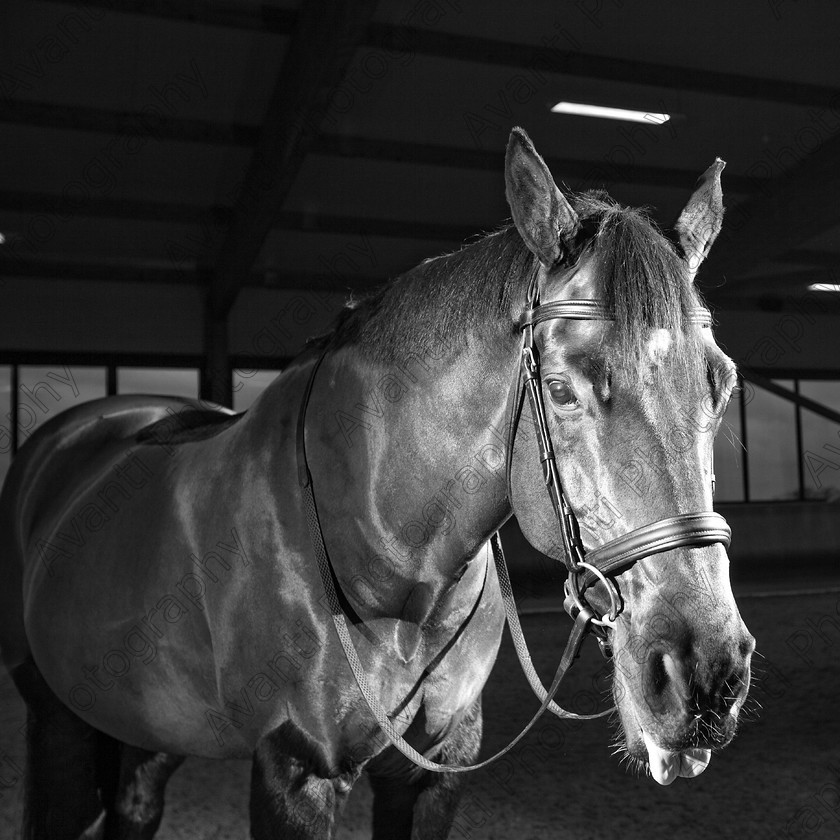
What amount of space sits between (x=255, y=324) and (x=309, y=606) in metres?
9.59

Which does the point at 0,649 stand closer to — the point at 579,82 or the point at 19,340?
the point at 579,82

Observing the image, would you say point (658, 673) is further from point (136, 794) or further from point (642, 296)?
point (136, 794)

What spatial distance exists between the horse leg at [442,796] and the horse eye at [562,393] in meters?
0.68

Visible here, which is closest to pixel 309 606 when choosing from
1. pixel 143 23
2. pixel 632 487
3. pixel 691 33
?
pixel 632 487

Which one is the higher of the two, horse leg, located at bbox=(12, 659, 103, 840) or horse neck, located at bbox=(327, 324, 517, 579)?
horse neck, located at bbox=(327, 324, 517, 579)

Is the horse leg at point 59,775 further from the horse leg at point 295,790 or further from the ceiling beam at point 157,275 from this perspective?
the ceiling beam at point 157,275

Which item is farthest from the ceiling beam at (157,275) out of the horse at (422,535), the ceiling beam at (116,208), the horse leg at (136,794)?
the horse at (422,535)

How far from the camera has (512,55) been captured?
541cm

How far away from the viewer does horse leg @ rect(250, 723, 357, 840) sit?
108 cm

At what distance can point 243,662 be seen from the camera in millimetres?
1139

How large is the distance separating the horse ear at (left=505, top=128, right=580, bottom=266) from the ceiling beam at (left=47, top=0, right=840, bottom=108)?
476 cm

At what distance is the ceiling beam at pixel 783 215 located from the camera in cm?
639

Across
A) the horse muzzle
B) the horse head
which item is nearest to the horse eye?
the horse head

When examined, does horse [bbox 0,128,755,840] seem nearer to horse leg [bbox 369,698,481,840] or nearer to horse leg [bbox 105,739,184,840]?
horse leg [bbox 369,698,481,840]
